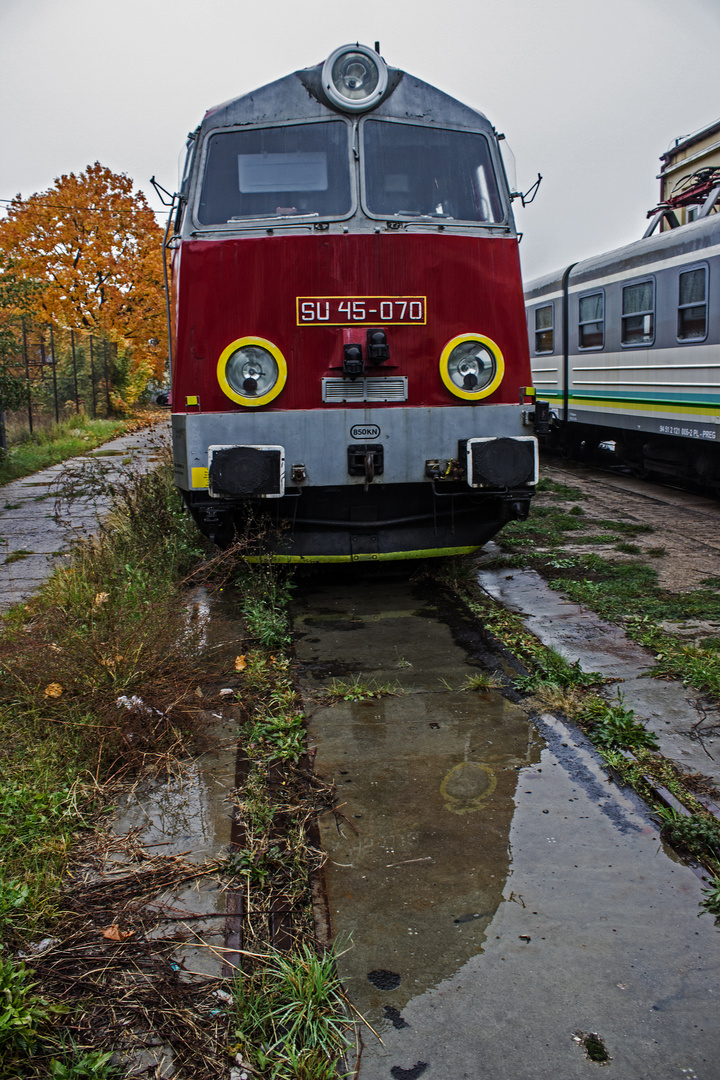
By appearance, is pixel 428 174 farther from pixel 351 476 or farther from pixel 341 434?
pixel 351 476

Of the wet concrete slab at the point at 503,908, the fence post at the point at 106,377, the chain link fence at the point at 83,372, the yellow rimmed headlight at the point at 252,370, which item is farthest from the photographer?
the fence post at the point at 106,377

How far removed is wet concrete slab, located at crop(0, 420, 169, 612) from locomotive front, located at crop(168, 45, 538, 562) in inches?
72.1

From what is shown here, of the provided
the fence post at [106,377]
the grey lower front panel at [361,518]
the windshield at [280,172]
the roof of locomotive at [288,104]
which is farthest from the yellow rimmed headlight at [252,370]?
the fence post at [106,377]

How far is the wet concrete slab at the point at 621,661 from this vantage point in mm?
3658

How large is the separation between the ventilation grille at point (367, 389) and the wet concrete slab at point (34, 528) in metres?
2.39

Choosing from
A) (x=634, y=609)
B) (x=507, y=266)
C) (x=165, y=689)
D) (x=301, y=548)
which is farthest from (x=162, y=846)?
(x=507, y=266)

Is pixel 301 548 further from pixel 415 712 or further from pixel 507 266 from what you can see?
pixel 507 266

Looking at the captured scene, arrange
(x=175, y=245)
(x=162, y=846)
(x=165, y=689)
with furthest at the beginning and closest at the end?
(x=175, y=245) < (x=165, y=689) < (x=162, y=846)

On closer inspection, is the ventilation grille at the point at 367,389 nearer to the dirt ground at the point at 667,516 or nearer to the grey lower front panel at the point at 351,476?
the grey lower front panel at the point at 351,476

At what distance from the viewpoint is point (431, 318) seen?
5.46m

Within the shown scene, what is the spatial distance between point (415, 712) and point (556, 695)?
70 cm

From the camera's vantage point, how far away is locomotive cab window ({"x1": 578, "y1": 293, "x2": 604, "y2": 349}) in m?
12.3

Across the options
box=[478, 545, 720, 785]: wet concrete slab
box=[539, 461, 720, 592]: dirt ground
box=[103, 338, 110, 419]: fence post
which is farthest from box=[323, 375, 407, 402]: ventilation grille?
box=[103, 338, 110, 419]: fence post

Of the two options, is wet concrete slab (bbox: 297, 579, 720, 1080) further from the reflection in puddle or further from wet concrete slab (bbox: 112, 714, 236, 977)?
wet concrete slab (bbox: 112, 714, 236, 977)
